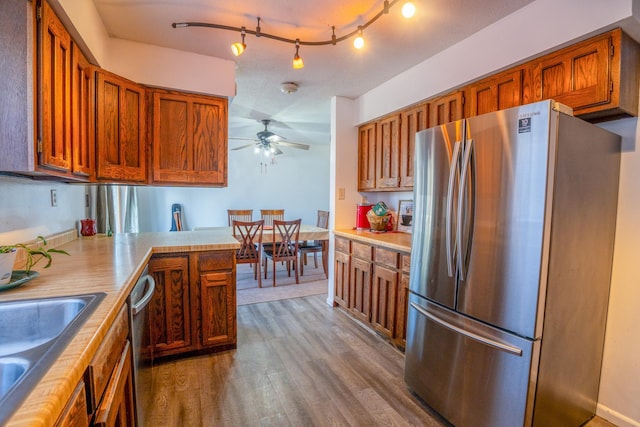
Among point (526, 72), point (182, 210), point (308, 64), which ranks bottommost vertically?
point (182, 210)

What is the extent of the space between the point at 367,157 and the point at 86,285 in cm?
267

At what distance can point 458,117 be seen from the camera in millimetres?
2230

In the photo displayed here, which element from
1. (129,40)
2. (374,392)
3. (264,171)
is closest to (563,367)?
(374,392)

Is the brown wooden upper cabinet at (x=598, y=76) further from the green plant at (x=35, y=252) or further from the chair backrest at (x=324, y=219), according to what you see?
the chair backrest at (x=324, y=219)

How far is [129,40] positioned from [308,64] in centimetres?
134

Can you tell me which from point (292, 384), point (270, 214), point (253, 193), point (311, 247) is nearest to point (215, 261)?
point (292, 384)

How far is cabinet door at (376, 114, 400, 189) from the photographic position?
2834mm

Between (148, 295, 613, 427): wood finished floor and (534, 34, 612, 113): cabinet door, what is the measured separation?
175cm

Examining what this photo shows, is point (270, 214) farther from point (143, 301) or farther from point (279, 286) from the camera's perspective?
point (143, 301)

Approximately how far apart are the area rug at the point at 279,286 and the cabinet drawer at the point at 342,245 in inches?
35.0

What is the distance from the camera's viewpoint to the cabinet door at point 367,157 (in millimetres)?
3178

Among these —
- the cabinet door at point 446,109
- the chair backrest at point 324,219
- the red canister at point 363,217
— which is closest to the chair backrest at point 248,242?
the red canister at point 363,217

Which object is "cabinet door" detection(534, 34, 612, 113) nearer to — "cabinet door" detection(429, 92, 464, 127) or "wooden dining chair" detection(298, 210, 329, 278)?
"cabinet door" detection(429, 92, 464, 127)

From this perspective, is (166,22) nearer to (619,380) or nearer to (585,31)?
(585,31)
